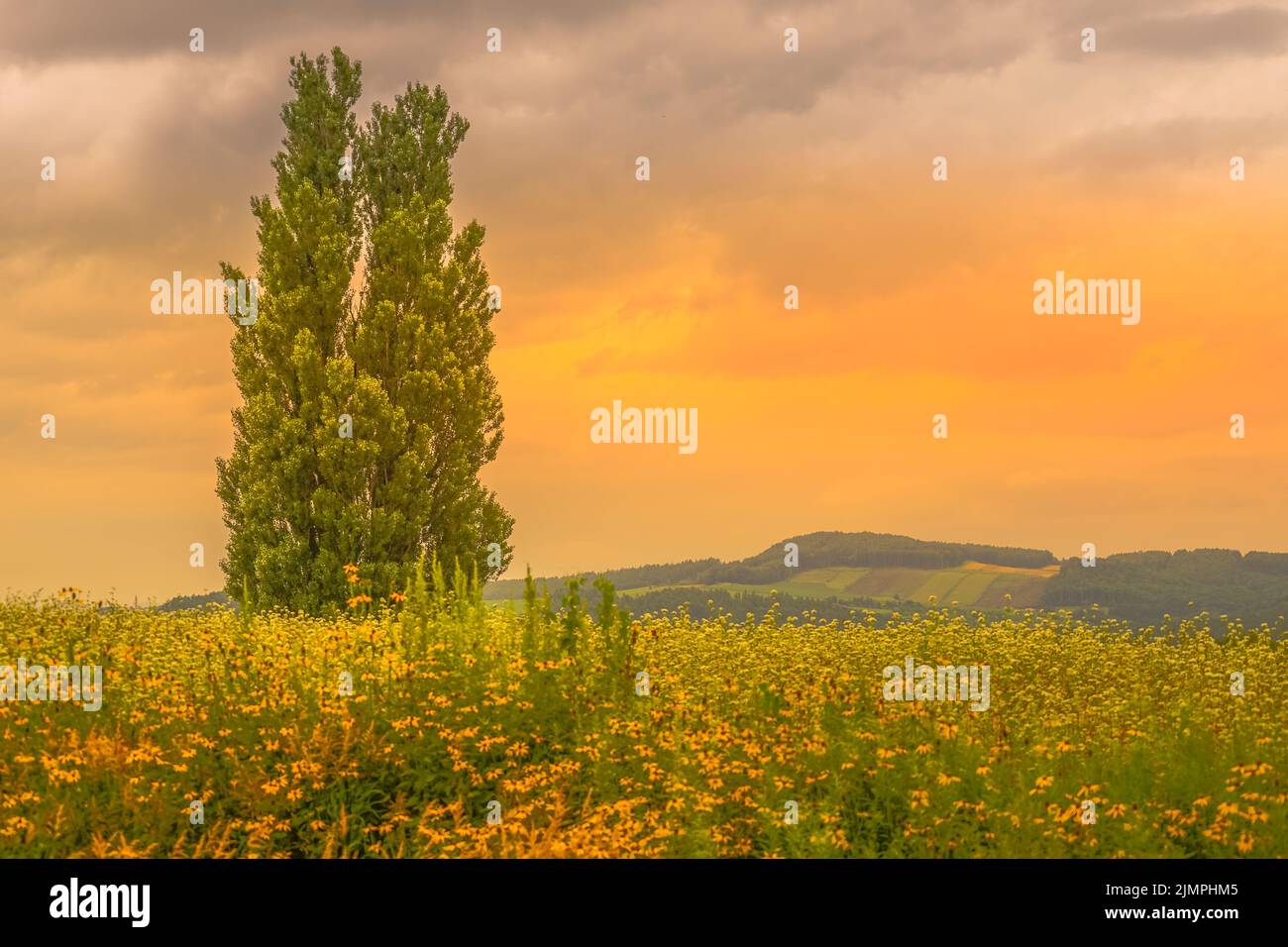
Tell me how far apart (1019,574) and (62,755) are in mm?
48103

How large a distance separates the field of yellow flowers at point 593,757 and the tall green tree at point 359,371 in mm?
8208

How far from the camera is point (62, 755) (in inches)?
399

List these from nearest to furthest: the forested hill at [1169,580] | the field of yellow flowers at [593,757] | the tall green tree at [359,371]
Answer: the field of yellow flowers at [593,757] < the tall green tree at [359,371] < the forested hill at [1169,580]

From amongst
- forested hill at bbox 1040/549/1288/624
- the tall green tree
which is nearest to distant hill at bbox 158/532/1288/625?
forested hill at bbox 1040/549/1288/624

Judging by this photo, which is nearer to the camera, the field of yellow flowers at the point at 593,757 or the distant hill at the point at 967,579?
the field of yellow flowers at the point at 593,757

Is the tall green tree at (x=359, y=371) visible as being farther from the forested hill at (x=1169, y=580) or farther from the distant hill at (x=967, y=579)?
the forested hill at (x=1169, y=580)

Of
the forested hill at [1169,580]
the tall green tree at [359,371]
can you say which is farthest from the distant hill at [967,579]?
the tall green tree at [359,371]

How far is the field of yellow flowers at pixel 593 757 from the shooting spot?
363 inches

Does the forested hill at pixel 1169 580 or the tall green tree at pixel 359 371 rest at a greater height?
the tall green tree at pixel 359 371

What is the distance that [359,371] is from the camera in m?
21.4

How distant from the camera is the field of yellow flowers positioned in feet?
30.2
